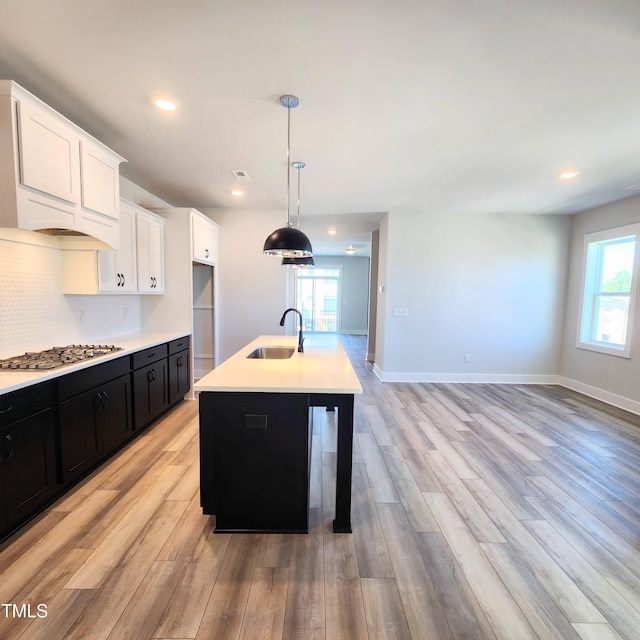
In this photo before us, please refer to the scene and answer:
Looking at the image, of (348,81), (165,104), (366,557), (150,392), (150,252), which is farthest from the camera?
(150,252)

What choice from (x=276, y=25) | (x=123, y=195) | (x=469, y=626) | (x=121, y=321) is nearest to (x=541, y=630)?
(x=469, y=626)

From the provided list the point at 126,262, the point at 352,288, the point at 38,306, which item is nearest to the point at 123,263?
the point at 126,262

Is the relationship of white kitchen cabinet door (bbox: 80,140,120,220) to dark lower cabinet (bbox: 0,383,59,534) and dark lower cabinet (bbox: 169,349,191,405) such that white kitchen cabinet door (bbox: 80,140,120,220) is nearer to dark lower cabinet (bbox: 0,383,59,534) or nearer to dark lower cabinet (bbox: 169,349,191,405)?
dark lower cabinet (bbox: 0,383,59,534)

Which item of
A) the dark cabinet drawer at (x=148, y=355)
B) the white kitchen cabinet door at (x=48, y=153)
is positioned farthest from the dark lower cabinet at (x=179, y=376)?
the white kitchen cabinet door at (x=48, y=153)

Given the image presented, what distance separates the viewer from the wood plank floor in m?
1.35

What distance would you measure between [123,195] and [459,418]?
463 centimetres

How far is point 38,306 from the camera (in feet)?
8.53

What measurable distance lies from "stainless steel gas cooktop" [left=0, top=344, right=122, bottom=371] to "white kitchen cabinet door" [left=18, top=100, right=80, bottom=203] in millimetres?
1088

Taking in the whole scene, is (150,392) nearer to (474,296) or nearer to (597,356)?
(474,296)

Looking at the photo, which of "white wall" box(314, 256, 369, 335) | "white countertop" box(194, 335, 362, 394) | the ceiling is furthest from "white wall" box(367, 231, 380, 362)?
"white countertop" box(194, 335, 362, 394)

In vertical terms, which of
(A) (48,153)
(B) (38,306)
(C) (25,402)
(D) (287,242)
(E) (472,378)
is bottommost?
(E) (472,378)

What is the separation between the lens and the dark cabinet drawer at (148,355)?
9.64ft

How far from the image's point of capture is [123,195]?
3.71 m

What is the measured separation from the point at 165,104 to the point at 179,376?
2.80m
